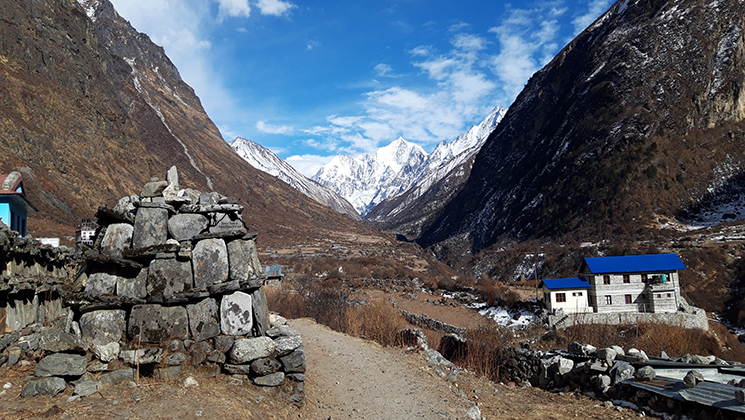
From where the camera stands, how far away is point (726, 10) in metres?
91.6

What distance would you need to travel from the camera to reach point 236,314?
7.95m

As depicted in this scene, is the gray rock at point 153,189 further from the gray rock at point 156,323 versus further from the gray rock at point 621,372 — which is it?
the gray rock at point 621,372

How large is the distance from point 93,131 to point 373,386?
88880 mm

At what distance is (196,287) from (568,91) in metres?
124

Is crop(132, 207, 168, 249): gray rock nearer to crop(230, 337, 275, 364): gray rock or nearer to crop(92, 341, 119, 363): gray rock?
Answer: crop(92, 341, 119, 363): gray rock

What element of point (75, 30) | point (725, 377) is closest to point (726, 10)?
point (725, 377)

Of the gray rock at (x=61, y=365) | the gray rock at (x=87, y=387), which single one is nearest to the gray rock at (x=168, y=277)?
the gray rock at (x=61, y=365)

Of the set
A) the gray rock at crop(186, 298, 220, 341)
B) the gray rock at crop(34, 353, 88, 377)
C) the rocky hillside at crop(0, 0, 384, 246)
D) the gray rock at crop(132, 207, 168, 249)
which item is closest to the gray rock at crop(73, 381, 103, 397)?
the gray rock at crop(34, 353, 88, 377)

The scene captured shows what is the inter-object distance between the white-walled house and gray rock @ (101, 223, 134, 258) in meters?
33.5

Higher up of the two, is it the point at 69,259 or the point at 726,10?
the point at 726,10

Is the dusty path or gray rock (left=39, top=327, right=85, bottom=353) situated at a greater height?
gray rock (left=39, top=327, right=85, bottom=353)

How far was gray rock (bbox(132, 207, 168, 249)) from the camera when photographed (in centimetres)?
787

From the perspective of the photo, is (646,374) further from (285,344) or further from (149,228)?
(149,228)

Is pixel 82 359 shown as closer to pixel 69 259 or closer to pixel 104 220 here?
pixel 104 220
